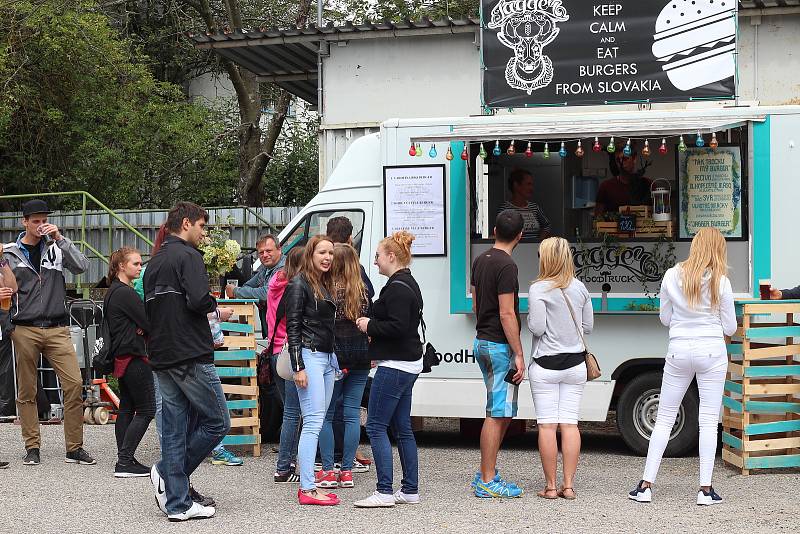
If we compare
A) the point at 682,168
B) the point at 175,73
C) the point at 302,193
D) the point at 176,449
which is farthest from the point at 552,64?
the point at 175,73

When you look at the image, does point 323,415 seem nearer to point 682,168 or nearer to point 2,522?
point 2,522

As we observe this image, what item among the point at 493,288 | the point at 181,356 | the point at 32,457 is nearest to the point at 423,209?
the point at 493,288

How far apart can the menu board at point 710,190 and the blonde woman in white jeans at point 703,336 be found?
6.47 feet

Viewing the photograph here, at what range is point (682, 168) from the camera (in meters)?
9.72

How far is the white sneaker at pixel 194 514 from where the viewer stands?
718cm

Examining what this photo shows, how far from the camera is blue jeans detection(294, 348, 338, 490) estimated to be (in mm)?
7562

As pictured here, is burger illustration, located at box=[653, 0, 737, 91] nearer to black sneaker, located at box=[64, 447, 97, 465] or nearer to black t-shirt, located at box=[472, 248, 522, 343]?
black t-shirt, located at box=[472, 248, 522, 343]

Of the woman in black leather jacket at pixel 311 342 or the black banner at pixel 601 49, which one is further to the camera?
the black banner at pixel 601 49

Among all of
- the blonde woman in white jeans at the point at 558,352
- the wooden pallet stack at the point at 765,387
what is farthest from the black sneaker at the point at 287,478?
the wooden pallet stack at the point at 765,387

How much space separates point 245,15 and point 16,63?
672 centimetres

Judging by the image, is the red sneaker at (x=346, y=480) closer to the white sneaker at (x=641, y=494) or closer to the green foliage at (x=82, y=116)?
the white sneaker at (x=641, y=494)

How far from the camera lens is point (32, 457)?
9.38m

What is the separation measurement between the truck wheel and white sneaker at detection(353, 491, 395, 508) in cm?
285

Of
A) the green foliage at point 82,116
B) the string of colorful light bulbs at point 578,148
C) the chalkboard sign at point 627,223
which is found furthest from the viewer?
the green foliage at point 82,116
